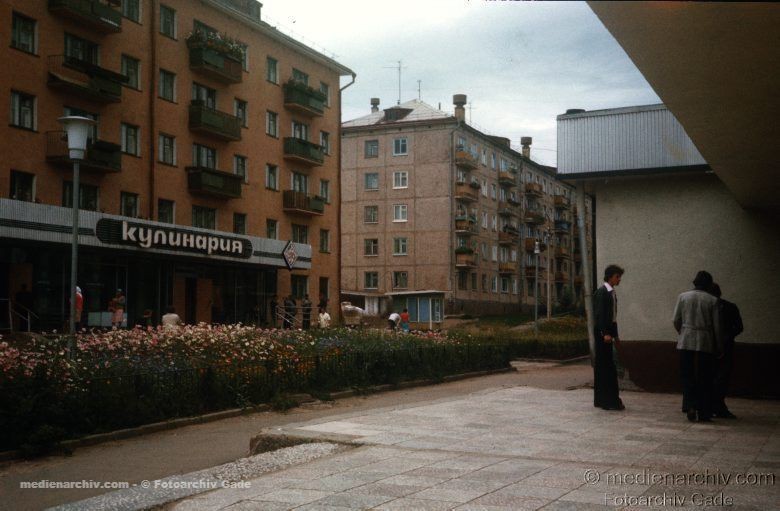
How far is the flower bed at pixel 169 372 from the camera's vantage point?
10562 millimetres

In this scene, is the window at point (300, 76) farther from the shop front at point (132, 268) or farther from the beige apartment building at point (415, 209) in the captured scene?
the beige apartment building at point (415, 209)

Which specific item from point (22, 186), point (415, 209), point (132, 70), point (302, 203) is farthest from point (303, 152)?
point (415, 209)

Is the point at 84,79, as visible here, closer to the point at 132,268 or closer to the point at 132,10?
the point at 132,10

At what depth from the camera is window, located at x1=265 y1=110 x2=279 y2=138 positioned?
4531 cm

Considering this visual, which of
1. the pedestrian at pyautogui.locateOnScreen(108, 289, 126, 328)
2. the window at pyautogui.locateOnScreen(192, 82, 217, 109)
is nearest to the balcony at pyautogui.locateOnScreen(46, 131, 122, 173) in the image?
the pedestrian at pyautogui.locateOnScreen(108, 289, 126, 328)

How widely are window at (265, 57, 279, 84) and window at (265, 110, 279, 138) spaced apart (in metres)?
1.89

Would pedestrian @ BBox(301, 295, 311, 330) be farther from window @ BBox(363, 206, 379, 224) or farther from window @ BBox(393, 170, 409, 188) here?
window @ BBox(393, 170, 409, 188)

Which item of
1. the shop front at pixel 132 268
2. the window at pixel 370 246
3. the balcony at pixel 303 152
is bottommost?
the shop front at pixel 132 268

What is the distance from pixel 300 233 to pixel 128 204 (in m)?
14.3

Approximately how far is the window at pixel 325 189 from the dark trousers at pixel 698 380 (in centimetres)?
4089

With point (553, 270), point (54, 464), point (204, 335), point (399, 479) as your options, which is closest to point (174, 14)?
point (204, 335)

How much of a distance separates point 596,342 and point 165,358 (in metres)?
7.14

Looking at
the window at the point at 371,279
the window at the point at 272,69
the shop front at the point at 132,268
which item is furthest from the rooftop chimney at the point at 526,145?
the shop front at the point at 132,268

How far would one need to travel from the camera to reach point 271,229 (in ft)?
149
